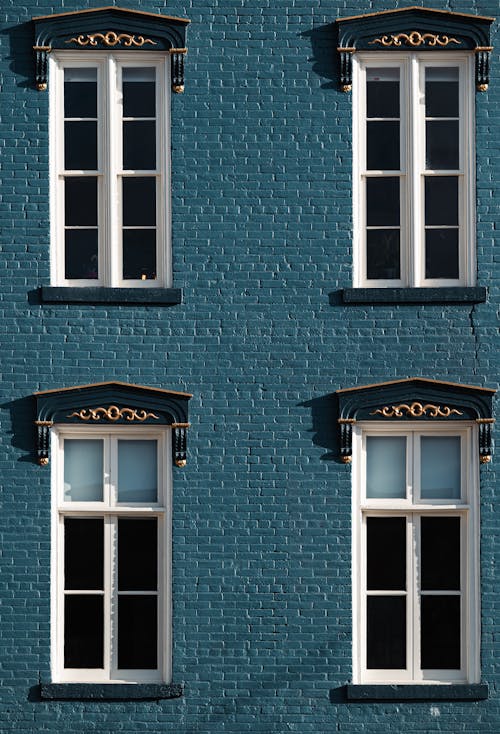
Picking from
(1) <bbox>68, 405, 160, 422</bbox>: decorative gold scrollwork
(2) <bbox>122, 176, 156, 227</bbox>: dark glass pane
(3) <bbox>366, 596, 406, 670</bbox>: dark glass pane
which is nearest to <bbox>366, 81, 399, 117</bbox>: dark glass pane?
(2) <bbox>122, 176, 156, 227</bbox>: dark glass pane

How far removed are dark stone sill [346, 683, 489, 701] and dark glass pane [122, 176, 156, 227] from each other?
16.3ft

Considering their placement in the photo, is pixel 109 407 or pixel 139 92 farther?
pixel 139 92

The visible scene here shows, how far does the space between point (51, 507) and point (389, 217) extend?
4.35 metres

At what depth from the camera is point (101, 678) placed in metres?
13.2

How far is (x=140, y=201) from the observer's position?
13492 millimetres

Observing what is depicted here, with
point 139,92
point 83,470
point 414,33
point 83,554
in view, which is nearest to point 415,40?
point 414,33

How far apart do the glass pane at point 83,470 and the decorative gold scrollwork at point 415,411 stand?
2732mm

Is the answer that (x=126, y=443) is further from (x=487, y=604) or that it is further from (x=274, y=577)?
(x=487, y=604)

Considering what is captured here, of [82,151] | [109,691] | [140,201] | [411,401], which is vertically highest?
[82,151]

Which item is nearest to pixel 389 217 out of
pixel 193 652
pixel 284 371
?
pixel 284 371

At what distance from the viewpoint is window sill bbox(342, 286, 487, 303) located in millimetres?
13172

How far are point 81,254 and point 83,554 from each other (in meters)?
2.95

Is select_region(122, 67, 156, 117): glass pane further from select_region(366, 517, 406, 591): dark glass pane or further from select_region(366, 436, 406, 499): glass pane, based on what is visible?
select_region(366, 517, 406, 591): dark glass pane

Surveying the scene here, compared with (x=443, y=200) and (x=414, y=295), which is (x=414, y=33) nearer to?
(x=443, y=200)
